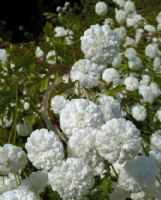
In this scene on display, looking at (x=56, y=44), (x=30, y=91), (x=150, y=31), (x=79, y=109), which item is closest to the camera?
(x=79, y=109)

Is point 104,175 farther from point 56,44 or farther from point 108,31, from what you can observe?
point 56,44

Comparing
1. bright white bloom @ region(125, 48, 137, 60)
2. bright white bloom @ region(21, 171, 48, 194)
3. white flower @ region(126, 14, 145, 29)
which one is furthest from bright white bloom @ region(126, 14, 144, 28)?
bright white bloom @ region(21, 171, 48, 194)

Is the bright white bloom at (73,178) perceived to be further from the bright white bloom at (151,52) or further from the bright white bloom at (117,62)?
the bright white bloom at (151,52)

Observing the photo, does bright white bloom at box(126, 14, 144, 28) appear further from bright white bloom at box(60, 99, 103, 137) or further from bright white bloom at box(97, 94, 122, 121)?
bright white bloom at box(60, 99, 103, 137)

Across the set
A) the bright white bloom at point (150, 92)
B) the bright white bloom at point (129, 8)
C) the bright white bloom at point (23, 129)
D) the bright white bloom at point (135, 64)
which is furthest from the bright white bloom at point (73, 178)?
the bright white bloom at point (129, 8)

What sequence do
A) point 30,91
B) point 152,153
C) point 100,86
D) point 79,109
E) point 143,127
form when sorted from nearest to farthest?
point 79,109 → point 152,153 → point 100,86 → point 30,91 → point 143,127

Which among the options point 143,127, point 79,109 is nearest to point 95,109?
point 79,109
